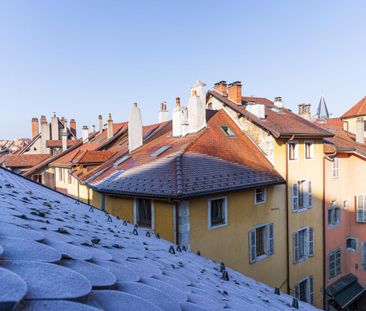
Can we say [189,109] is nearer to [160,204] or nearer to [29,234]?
[160,204]

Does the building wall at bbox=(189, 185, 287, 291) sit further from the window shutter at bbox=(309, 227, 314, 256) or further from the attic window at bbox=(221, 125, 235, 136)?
the attic window at bbox=(221, 125, 235, 136)

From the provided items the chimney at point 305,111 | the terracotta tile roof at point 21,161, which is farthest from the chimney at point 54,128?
the chimney at point 305,111

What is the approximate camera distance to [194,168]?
10781 mm

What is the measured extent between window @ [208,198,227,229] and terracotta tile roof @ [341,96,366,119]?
28589 mm

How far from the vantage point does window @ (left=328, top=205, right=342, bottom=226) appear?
1695 centimetres

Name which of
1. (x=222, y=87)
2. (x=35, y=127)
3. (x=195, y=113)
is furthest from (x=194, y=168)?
(x=35, y=127)

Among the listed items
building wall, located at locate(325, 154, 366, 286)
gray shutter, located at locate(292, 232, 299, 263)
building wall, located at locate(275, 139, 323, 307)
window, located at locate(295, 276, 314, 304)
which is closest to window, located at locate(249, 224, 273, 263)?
building wall, located at locate(275, 139, 323, 307)

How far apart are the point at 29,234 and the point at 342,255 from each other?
19786mm

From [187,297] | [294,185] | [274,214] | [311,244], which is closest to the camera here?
[187,297]

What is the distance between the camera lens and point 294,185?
1430 centimetres

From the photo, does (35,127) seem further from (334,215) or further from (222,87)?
(334,215)

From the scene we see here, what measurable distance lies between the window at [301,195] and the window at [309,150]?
4.27ft

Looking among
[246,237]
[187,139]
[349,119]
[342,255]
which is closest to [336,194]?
[342,255]

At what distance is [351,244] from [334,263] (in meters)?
2.38
